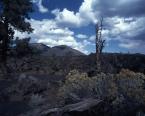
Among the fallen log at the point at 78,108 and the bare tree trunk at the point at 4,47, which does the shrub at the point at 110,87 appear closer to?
the fallen log at the point at 78,108

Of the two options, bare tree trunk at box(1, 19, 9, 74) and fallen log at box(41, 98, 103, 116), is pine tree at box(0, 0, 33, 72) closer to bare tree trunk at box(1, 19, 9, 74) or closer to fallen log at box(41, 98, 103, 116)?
bare tree trunk at box(1, 19, 9, 74)

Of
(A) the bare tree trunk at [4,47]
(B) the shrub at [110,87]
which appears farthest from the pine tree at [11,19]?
(B) the shrub at [110,87]

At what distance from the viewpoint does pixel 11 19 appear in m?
30.8

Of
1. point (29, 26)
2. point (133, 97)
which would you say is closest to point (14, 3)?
point (29, 26)

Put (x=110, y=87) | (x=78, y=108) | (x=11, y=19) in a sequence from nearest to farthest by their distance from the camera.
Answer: (x=78, y=108)
(x=110, y=87)
(x=11, y=19)

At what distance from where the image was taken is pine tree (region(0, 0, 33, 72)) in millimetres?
30672

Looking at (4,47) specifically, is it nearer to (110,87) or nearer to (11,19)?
(11,19)

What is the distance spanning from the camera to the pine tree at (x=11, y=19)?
3067cm

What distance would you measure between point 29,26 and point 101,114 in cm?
1920

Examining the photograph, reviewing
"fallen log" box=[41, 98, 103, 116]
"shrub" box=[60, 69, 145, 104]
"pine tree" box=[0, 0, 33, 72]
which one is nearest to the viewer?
"fallen log" box=[41, 98, 103, 116]

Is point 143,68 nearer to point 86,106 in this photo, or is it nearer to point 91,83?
point 91,83

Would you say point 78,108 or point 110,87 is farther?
point 110,87

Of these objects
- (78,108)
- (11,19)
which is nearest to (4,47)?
(11,19)

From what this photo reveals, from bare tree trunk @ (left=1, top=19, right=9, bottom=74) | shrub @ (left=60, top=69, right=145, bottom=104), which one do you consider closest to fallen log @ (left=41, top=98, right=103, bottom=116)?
shrub @ (left=60, top=69, right=145, bottom=104)
